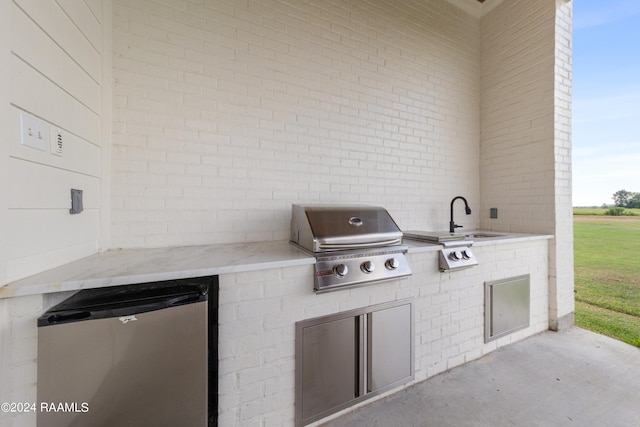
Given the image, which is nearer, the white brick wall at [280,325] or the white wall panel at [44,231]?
the white wall panel at [44,231]

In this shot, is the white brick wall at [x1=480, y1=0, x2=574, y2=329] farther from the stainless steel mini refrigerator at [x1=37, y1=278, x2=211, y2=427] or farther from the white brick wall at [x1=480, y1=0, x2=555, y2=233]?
the stainless steel mini refrigerator at [x1=37, y1=278, x2=211, y2=427]

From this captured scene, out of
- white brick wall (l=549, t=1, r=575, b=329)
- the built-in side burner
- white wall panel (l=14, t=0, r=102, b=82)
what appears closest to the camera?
white wall panel (l=14, t=0, r=102, b=82)

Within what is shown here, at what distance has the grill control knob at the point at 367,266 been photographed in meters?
1.65

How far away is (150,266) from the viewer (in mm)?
1293

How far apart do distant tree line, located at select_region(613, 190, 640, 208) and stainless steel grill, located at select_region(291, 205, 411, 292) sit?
320 centimetres

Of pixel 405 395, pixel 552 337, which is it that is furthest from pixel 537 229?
pixel 405 395

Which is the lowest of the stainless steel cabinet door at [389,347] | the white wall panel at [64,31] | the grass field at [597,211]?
the stainless steel cabinet door at [389,347]

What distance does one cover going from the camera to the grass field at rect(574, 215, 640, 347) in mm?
2779

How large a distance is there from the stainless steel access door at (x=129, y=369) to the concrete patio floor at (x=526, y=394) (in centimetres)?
99

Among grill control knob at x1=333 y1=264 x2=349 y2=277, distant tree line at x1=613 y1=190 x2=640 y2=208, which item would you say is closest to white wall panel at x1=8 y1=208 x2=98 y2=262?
grill control knob at x1=333 y1=264 x2=349 y2=277

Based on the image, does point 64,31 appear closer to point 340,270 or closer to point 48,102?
point 48,102

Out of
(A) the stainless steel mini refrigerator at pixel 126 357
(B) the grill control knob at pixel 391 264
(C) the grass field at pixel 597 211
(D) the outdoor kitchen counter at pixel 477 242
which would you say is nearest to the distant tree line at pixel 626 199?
(C) the grass field at pixel 597 211

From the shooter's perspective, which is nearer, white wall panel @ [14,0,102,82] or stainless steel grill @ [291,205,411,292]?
white wall panel @ [14,0,102,82]

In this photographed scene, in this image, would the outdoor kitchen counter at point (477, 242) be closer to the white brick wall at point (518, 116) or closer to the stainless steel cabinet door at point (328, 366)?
the white brick wall at point (518, 116)
